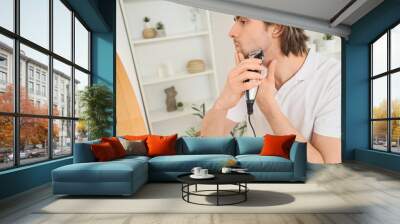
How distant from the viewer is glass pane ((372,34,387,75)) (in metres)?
8.45

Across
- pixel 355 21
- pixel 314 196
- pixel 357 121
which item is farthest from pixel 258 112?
pixel 314 196

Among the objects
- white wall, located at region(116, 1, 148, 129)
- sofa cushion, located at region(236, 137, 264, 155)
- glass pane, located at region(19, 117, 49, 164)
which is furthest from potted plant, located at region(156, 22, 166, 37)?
glass pane, located at region(19, 117, 49, 164)

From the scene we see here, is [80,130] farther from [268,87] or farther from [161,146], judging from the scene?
[268,87]

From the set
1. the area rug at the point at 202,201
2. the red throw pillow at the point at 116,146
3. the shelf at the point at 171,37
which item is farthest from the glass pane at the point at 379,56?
the red throw pillow at the point at 116,146

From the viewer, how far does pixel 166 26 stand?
956 cm

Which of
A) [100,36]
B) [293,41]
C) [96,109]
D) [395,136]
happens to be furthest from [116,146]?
[395,136]

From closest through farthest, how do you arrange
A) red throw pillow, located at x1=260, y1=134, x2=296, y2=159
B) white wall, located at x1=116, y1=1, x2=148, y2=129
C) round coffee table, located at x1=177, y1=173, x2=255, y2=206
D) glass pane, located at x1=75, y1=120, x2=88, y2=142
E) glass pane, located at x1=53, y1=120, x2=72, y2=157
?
1. round coffee table, located at x1=177, y1=173, x2=255, y2=206
2. red throw pillow, located at x1=260, y1=134, x2=296, y2=159
3. glass pane, located at x1=53, y1=120, x2=72, y2=157
4. glass pane, located at x1=75, y1=120, x2=88, y2=142
5. white wall, located at x1=116, y1=1, x2=148, y2=129

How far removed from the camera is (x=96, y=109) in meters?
7.92

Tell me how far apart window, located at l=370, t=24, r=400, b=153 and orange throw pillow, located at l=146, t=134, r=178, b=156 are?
14.5 feet

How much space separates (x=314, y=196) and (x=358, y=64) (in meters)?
5.49

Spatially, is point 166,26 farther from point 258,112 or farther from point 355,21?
point 355,21

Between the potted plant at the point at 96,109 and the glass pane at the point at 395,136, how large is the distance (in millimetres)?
5738

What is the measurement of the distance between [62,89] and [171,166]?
8.31 feet

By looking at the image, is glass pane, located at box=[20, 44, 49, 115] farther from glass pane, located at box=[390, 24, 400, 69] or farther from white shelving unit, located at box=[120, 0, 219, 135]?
glass pane, located at box=[390, 24, 400, 69]
